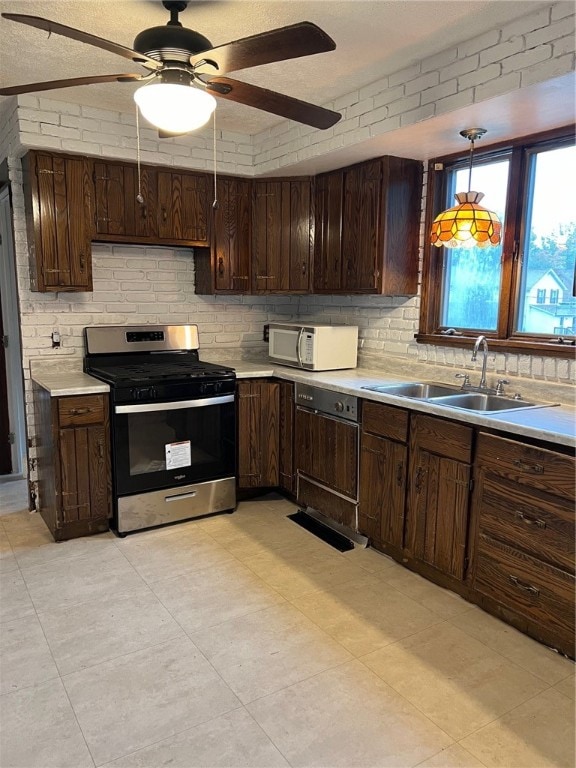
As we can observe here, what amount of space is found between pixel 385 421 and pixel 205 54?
184cm

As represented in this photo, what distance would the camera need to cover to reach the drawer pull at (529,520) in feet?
7.20

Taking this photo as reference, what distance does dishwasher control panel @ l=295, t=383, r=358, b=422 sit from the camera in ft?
10.3

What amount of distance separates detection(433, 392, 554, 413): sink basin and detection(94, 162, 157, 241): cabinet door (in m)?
2.13

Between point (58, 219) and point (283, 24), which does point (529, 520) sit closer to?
point (283, 24)

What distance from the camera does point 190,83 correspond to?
1876 millimetres

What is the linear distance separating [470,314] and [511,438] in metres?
1.14

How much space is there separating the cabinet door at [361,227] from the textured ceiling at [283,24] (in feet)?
1.90

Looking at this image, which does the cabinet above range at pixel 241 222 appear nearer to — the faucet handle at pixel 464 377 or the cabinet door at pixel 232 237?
the cabinet door at pixel 232 237

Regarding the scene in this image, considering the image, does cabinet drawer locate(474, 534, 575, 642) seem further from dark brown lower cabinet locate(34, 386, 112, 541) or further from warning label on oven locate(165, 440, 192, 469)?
dark brown lower cabinet locate(34, 386, 112, 541)

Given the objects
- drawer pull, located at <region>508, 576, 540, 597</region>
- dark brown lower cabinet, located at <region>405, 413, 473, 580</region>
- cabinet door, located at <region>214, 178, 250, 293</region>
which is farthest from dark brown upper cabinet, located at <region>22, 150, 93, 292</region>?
drawer pull, located at <region>508, 576, 540, 597</region>

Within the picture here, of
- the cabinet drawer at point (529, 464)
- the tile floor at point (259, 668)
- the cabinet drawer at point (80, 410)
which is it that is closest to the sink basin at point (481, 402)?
the cabinet drawer at point (529, 464)

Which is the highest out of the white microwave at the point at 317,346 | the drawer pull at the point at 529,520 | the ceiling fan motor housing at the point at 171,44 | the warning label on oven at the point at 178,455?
the ceiling fan motor housing at the point at 171,44

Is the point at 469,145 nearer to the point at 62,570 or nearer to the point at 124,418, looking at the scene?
the point at 124,418

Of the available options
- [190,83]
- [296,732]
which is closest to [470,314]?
[190,83]
